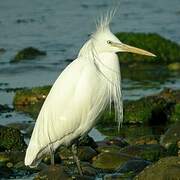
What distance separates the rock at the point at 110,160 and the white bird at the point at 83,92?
51 centimetres

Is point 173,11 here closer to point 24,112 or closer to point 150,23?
point 150,23

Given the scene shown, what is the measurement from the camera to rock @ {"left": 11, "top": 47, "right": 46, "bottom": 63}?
21.0 m

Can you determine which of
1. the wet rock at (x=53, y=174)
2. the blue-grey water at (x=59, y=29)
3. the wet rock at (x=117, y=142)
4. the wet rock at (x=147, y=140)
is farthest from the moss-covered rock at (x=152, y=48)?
the wet rock at (x=53, y=174)

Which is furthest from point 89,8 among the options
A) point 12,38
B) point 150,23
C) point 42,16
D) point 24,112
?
point 24,112

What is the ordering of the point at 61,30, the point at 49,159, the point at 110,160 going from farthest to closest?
the point at 61,30 → the point at 49,159 → the point at 110,160

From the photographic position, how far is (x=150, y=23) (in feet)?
87.1

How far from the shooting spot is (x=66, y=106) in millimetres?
9797

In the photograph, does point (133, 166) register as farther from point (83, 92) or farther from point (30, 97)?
point (30, 97)

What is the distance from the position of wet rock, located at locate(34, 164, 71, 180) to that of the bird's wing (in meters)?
0.47

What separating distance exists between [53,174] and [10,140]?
2.20 m

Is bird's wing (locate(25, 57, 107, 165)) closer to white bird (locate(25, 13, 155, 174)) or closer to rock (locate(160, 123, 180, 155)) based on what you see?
white bird (locate(25, 13, 155, 174))

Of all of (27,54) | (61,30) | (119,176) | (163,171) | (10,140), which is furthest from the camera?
(61,30)

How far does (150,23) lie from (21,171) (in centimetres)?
1700

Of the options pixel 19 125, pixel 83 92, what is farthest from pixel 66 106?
pixel 19 125
